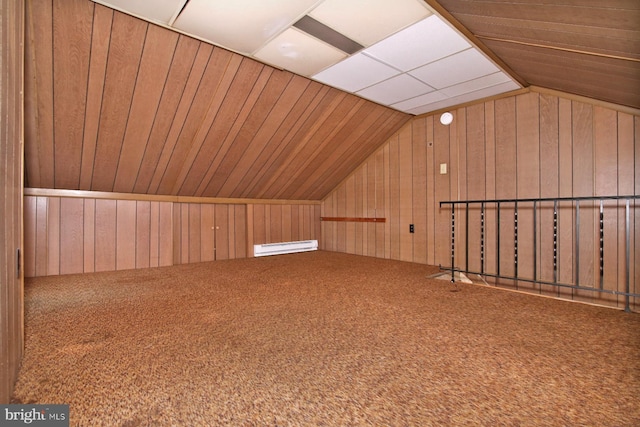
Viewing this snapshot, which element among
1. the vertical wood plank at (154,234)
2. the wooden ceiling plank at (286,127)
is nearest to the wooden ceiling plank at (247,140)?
the wooden ceiling plank at (286,127)

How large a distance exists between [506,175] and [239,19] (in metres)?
2.99

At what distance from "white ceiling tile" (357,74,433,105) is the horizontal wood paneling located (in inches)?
7.9

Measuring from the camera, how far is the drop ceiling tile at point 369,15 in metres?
1.87

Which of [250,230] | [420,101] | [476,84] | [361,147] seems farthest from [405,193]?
[250,230]

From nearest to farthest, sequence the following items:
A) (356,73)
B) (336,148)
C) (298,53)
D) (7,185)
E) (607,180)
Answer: (7,185), (298,53), (607,180), (356,73), (336,148)

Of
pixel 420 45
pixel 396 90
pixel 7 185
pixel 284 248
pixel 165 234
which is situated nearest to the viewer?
pixel 7 185

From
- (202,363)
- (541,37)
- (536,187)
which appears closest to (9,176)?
(202,363)

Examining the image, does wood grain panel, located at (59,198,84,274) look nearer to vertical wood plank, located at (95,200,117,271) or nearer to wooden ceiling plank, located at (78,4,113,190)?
vertical wood plank, located at (95,200,117,271)

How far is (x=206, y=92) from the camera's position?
8.66 ft

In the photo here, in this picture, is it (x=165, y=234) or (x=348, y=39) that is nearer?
(x=348, y=39)

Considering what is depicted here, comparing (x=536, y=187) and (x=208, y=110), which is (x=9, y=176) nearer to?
(x=208, y=110)

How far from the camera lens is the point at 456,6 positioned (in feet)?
6.01

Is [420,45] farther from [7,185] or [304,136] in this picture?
[7,185]

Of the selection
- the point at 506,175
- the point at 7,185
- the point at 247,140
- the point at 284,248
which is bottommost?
the point at 284,248
